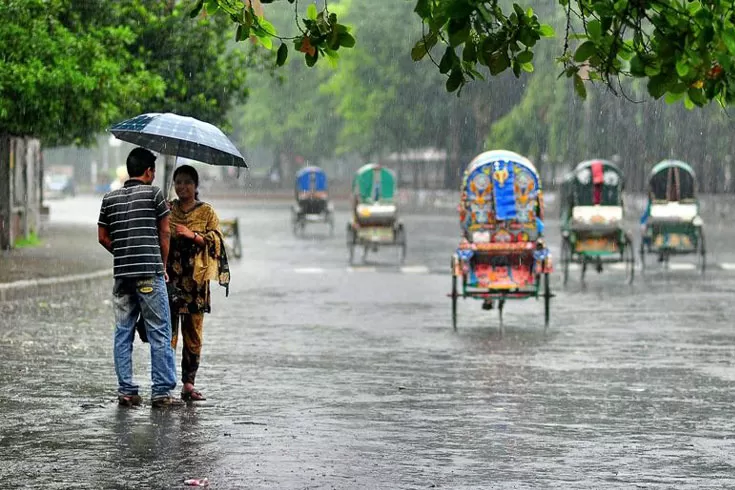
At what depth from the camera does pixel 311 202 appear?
43.8 meters

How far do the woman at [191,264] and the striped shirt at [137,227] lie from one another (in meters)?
0.38

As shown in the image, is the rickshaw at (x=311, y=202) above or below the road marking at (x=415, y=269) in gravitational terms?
above

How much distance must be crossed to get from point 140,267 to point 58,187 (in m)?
82.9

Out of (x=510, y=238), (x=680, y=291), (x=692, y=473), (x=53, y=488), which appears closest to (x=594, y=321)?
(x=510, y=238)

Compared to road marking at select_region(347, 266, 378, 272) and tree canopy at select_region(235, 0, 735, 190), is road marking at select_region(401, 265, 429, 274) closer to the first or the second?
road marking at select_region(347, 266, 378, 272)

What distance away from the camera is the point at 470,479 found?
848 centimetres

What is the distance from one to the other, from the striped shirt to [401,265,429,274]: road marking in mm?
16399

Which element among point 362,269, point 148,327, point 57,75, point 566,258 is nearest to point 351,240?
point 362,269

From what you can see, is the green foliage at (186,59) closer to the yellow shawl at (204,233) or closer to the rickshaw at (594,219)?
the rickshaw at (594,219)

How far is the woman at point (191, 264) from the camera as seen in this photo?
11.4m

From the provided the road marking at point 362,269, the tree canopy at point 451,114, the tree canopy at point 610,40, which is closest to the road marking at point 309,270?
the road marking at point 362,269

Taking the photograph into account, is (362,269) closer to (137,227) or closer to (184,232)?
(184,232)

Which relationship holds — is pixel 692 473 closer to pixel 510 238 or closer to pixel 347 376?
pixel 347 376

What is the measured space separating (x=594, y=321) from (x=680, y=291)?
4974 mm
